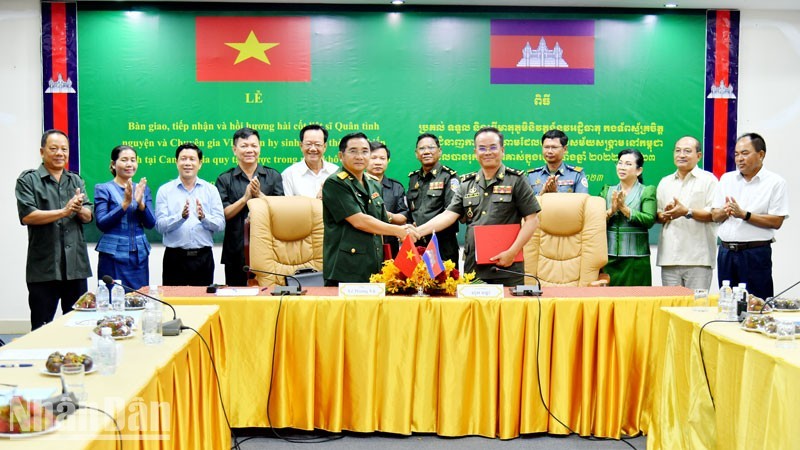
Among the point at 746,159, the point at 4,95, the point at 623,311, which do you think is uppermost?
the point at 4,95

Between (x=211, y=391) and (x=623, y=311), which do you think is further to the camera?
(x=623, y=311)

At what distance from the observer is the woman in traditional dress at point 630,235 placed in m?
4.77

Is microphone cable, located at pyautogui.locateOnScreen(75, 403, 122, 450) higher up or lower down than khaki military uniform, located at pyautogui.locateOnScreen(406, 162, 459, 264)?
lower down

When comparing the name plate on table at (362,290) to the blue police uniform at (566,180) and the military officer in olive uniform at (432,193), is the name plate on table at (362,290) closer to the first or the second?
the military officer in olive uniform at (432,193)

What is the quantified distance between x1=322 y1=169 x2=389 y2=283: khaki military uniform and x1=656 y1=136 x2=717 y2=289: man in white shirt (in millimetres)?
2000

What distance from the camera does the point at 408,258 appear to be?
350 centimetres

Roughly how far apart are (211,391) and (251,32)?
3.52 m

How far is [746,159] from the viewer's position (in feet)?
15.1

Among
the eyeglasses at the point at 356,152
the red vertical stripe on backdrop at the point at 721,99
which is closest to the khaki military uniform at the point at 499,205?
the eyeglasses at the point at 356,152

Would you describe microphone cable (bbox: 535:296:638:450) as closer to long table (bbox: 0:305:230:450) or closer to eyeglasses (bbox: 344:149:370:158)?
eyeglasses (bbox: 344:149:370:158)

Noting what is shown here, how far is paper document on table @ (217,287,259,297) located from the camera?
11.6ft

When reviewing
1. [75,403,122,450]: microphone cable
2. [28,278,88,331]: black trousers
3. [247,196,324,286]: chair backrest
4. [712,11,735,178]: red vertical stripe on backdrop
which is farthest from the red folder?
[712,11,735,178]: red vertical stripe on backdrop

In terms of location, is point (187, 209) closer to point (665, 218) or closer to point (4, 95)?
point (4, 95)

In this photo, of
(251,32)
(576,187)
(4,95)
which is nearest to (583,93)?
(576,187)
